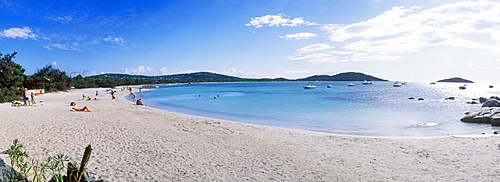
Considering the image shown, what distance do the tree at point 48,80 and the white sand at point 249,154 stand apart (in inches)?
1526

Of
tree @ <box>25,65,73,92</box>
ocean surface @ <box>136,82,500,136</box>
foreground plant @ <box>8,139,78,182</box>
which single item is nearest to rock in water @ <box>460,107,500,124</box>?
ocean surface @ <box>136,82,500,136</box>

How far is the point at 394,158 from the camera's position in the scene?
7.80 metres

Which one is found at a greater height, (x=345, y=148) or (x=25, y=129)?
(x=25, y=129)

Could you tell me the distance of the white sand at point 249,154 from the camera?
236 inches

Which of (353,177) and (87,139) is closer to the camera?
(353,177)

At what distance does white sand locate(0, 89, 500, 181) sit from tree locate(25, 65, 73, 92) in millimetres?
38764

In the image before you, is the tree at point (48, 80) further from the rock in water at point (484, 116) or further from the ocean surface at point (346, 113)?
the rock in water at point (484, 116)

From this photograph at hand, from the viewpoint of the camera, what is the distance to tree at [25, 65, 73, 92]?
4188 centimetres

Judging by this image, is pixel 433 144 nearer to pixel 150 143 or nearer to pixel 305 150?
pixel 305 150

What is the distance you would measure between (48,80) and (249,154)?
48.6 meters

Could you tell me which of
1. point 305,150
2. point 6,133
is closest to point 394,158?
point 305,150

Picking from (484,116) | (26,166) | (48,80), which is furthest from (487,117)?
(48,80)

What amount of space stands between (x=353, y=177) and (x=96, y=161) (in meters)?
6.18

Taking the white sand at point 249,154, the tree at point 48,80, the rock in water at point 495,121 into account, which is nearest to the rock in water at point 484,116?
the rock in water at point 495,121
